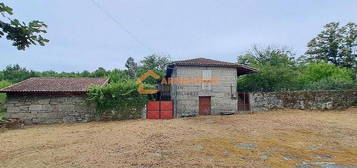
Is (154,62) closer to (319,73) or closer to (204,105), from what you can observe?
(204,105)

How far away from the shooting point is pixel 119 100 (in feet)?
43.1

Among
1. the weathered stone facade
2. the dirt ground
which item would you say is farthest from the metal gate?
the dirt ground

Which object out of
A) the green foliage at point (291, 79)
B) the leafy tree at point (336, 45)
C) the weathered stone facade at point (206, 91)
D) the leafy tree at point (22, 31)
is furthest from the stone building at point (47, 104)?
the leafy tree at point (336, 45)

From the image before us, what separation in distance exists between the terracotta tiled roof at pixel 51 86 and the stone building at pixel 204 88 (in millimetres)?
6416

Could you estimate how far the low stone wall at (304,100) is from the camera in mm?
14461

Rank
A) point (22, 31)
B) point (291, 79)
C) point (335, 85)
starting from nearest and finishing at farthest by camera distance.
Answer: point (22, 31) < point (335, 85) < point (291, 79)

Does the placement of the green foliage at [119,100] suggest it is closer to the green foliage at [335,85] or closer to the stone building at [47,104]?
the stone building at [47,104]

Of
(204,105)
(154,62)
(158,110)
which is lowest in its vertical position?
(158,110)

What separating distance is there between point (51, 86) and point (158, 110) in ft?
24.1

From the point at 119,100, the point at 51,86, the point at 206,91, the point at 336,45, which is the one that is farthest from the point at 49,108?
the point at 336,45

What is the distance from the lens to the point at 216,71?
51.2 feet

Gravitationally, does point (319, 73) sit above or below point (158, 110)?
above

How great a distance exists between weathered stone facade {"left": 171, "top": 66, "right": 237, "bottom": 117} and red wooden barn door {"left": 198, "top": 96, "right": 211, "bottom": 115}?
0.24 m

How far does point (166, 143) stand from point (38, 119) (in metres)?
10.4
